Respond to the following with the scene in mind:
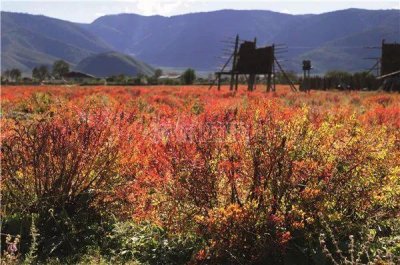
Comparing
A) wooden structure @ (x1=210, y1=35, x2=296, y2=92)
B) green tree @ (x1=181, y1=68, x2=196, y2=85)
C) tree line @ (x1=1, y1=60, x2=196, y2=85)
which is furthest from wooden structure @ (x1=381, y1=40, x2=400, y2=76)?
green tree @ (x1=181, y1=68, x2=196, y2=85)

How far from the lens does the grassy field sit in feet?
16.5

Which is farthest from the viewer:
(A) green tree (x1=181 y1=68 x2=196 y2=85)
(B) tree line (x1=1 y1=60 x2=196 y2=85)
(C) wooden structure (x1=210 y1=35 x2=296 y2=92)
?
(A) green tree (x1=181 y1=68 x2=196 y2=85)

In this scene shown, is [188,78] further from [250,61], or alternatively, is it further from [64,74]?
[64,74]

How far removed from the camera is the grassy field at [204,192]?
16.5 ft

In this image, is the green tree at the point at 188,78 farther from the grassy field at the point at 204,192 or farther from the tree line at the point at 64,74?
the grassy field at the point at 204,192

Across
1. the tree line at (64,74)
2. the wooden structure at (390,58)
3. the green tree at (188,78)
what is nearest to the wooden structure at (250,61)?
the wooden structure at (390,58)

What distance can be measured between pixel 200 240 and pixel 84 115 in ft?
7.61

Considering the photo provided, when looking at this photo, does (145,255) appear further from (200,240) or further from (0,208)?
(0,208)

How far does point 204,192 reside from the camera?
17.2ft

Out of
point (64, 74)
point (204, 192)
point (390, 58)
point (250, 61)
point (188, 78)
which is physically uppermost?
point (390, 58)

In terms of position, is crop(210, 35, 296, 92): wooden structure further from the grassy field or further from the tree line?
the tree line

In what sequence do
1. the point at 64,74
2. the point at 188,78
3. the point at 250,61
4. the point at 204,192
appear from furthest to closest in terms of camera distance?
1. the point at 64,74
2. the point at 188,78
3. the point at 250,61
4. the point at 204,192

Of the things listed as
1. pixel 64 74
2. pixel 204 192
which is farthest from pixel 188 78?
pixel 204 192

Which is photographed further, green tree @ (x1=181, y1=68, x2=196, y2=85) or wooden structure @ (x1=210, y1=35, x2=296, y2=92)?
green tree @ (x1=181, y1=68, x2=196, y2=85)
